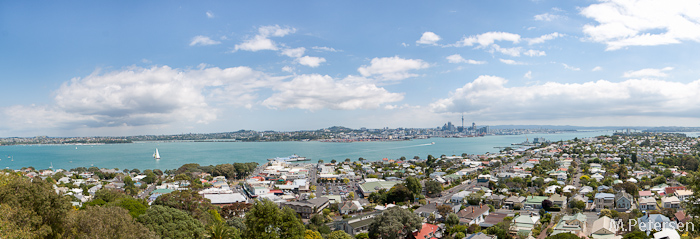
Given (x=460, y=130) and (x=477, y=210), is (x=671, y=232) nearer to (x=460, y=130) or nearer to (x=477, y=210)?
(x=477, y=210)

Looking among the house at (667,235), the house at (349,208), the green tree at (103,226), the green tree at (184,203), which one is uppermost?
the green tree at (103,226)

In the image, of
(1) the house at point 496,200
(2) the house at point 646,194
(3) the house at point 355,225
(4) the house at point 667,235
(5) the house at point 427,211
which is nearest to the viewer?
(4) the house at point 667,235

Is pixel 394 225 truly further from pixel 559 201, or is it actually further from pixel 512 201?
pixel 559 201

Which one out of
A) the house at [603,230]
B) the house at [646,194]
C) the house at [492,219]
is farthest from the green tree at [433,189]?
the house at [646,194]

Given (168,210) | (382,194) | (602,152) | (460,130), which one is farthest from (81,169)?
A: (460,130)

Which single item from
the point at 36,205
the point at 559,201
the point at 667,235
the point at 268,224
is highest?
the point at 36,205

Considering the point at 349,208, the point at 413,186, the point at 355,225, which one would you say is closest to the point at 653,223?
the point at 355,225

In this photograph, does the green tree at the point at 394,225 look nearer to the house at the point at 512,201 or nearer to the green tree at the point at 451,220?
the green tree at the point at 451,220

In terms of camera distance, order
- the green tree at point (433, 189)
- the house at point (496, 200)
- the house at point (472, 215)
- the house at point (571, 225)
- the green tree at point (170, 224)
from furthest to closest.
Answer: the green tree at point (433, 189)
the house at point (496, 200)
the house at point (472, 215)
the house at point (571, 225)
the green tree at point (170, 224)
